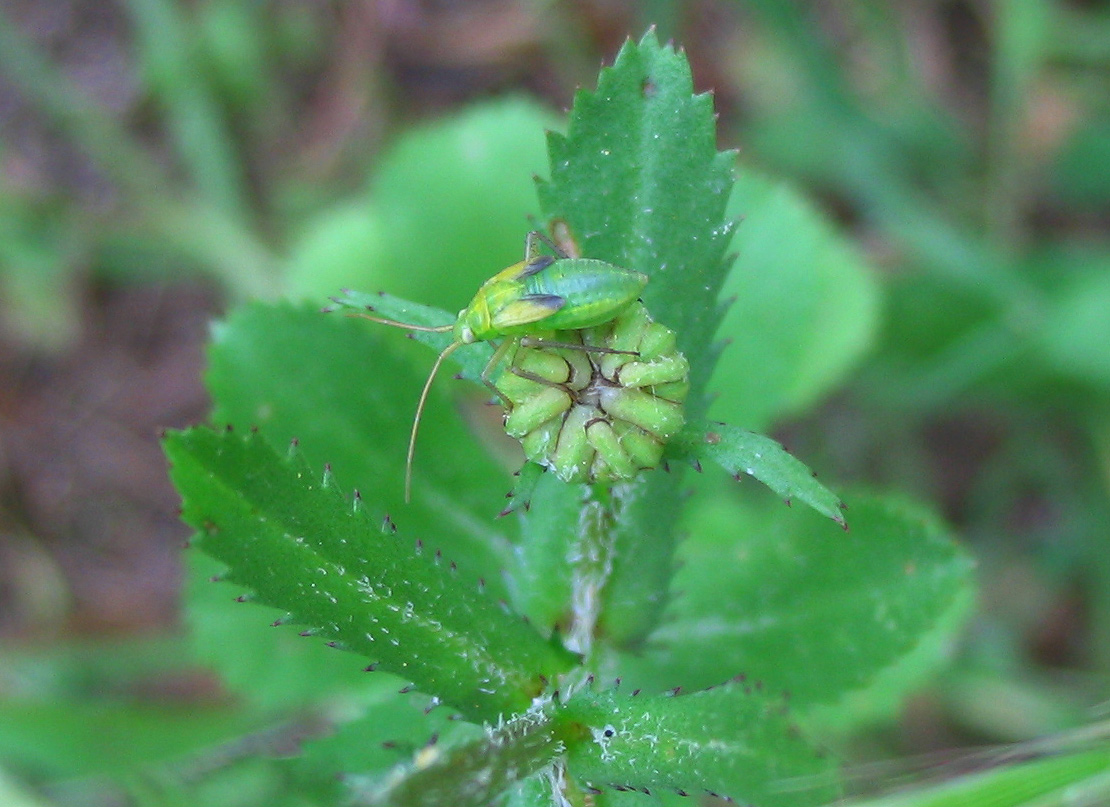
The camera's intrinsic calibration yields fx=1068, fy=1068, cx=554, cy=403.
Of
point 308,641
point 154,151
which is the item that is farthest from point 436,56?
point 308,641

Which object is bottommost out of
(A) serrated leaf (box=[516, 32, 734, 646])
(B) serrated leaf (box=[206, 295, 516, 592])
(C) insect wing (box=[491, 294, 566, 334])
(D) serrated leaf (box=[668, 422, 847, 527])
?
(D) serrated leaf (box=[668, 422, 847, 527])

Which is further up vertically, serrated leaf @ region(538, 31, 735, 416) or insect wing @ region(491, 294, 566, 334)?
serrated leaf @ region(538, 31, 735, 416)

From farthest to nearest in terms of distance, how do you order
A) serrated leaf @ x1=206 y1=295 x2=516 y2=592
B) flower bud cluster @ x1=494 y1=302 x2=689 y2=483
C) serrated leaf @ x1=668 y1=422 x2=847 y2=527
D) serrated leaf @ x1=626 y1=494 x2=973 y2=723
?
serrated leaf @ x1=206 y1=295 x2=516 y2=592
serrated leaf @ x1=626 y1=494 x2=973 y2=723
flower bud cluster @ x1=494 y1=302 x2=689 y2=483
serrated leaf @ x1=668 y1=422 x2=847 y2=527

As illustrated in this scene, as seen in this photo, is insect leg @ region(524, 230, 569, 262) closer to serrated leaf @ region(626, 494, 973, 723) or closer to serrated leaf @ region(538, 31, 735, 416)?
serrated leaf @ region(538, 31, 735, 416)

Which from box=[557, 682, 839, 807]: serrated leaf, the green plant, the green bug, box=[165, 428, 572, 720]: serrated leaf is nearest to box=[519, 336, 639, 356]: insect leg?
the green bug

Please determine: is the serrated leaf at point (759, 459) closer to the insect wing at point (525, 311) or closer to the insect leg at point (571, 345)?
the insect leg at point (571, 345)

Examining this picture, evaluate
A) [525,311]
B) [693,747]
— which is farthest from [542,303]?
[693,747]

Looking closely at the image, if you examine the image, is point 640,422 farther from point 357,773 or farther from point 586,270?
point 357,773
